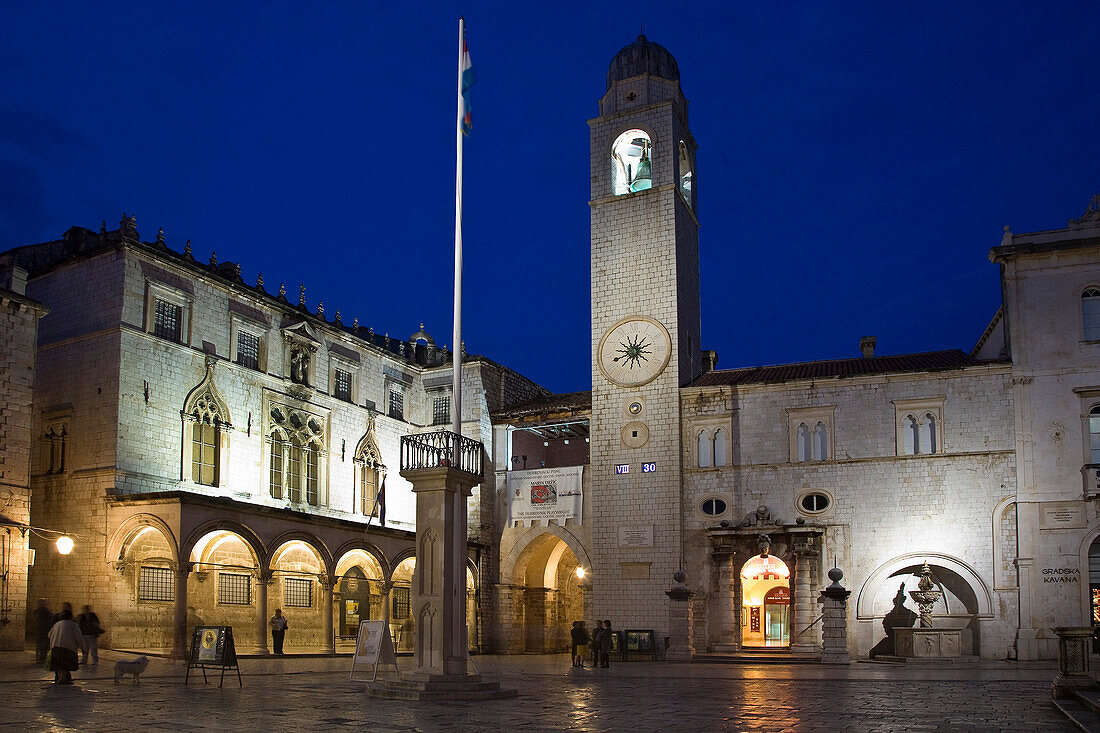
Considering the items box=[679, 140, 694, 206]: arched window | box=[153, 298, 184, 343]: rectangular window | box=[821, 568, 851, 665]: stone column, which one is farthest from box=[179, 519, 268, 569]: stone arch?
box=[679, 140, 694, 206]: arched window

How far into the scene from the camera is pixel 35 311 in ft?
84.4

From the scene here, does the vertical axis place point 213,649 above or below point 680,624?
above

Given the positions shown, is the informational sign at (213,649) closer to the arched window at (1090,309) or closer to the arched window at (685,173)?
the arched window at (1090,309)

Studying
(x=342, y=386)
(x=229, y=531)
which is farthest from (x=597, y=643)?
(x=342, y=386)

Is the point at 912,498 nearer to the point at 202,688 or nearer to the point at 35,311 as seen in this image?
the point at 202,688

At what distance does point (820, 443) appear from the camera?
3055 cm

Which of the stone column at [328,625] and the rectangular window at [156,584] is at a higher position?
the rectangular window at [156,584]

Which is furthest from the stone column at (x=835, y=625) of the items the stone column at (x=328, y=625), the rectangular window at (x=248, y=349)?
the rectangular window at (x=248, y=349)

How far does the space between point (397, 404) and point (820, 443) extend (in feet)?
53.2

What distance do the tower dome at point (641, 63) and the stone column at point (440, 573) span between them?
78.3 feet

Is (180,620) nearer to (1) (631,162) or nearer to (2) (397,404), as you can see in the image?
(2) (397,404)

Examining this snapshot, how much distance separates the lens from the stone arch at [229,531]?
24812mm

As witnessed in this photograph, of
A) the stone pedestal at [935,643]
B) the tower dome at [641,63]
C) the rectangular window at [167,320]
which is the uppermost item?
the tower dome at [641,63]

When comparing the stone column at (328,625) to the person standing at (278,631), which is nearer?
the person standing at (278,631)
